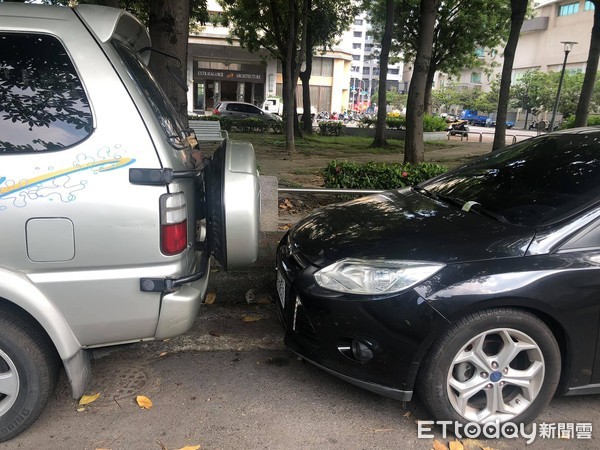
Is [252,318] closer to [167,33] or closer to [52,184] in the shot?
[52,184]

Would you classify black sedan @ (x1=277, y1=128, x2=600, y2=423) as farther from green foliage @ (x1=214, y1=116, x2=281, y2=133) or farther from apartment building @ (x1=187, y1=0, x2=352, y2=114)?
apartment building @ (x1=187, y1=0, x2=352, y2=114)

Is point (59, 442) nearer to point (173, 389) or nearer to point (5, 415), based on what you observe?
point (5, 415)

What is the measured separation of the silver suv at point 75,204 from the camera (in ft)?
7.09

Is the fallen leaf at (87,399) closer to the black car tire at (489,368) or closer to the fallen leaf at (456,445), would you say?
the black car tire at (489,368)

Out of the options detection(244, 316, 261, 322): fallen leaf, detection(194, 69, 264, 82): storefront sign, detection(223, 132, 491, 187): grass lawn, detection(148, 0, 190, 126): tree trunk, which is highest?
detection(194, 69, 264, 82): storefront sign

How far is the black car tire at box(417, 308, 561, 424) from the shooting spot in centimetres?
242

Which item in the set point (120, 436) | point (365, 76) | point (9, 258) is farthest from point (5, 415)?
point (365, 76)

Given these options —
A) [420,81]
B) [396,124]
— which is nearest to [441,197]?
[420,81]

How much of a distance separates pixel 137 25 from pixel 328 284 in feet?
6.17

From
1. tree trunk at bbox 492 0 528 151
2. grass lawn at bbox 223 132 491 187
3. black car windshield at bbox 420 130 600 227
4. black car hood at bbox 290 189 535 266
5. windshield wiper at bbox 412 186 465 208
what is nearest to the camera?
black car hood at bbox 290 189 535 266

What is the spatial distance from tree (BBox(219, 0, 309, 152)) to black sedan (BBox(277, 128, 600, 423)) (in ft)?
40.9

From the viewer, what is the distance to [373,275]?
253 centimetres

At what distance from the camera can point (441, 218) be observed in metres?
2.97

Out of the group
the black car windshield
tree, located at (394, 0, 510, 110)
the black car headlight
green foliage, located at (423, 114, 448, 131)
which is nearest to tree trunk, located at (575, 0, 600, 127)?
tree, located at (394, 0, 510, 110)
